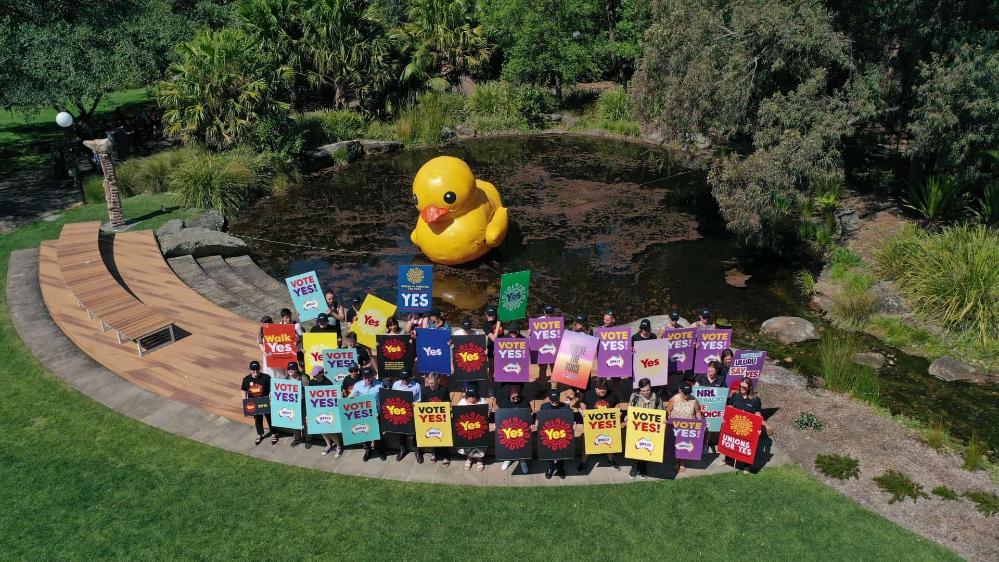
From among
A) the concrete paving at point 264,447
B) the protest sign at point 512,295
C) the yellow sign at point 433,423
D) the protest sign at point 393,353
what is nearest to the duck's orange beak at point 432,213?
the protest sign at point 512,295

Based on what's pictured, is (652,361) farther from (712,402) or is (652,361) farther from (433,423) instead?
(433,423)

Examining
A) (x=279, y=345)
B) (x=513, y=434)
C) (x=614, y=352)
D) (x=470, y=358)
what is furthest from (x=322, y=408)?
(x=614, y=352)

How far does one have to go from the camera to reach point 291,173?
27281mm

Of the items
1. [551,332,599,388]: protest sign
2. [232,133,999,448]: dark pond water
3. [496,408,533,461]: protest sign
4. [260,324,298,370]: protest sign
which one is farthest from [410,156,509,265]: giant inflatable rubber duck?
[496,408,533,461]: protest sign

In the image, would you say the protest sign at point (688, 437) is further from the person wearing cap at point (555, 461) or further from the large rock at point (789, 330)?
the large rock at point (789, 330)

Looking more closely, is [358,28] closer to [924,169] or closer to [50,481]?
[924,169]

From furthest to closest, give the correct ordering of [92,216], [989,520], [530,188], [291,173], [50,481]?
1. [291,173]
2. [530,188]
3. [92,216]
4. [50,481]
5. [989,520]

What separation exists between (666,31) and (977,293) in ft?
32.7

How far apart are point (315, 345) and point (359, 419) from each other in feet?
6.67

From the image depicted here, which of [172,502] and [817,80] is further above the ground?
[817,80]

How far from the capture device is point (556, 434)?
10078 mm

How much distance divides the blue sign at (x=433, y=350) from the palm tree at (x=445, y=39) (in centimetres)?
2575

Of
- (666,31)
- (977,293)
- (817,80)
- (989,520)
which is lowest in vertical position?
(989,520)

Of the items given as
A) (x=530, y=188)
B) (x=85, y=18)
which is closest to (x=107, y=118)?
(x=85, y=18)
